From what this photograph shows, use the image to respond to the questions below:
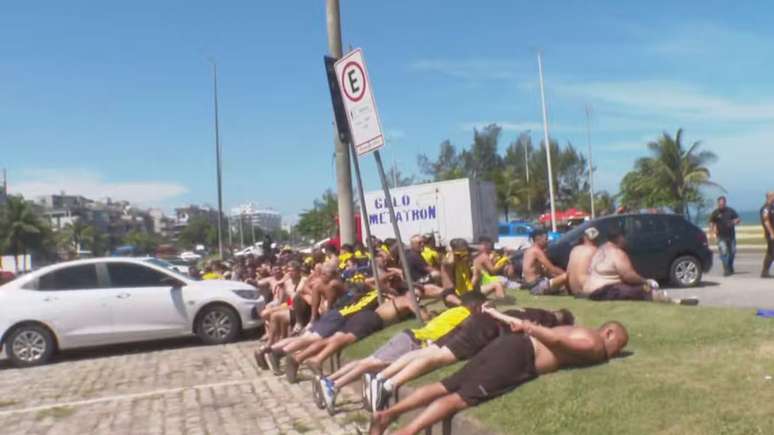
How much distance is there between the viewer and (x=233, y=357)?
10586 mm

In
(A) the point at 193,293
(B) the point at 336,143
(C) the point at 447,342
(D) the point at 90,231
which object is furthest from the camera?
(D) the point at 90,231

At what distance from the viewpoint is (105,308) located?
37.3ft

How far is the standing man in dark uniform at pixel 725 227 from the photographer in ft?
50.0

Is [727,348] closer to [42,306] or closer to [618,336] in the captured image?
[618,336]

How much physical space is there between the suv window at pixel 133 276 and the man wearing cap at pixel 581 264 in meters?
6.34

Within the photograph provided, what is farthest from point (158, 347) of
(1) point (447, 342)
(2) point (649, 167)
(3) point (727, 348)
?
(2) point (649, 167)

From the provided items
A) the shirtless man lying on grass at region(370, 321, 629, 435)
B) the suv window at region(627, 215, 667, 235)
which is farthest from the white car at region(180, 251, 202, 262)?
the shirtless man lying on grass at region(370, 321, 629, 435)

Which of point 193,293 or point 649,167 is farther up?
point 649,167

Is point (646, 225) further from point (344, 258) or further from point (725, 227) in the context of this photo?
point (344, 258)

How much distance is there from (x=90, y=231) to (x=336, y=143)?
11639 cm

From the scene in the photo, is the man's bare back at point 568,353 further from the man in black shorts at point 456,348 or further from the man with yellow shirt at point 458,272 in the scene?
the man with yellow shirt at point 458,272

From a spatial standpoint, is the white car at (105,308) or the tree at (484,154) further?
the tree at (484,154)

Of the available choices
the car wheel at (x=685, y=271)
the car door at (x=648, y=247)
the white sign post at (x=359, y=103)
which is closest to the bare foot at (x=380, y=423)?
the white sign post at (x=359, y=103)

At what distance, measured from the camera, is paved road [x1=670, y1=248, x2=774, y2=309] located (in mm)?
10891
